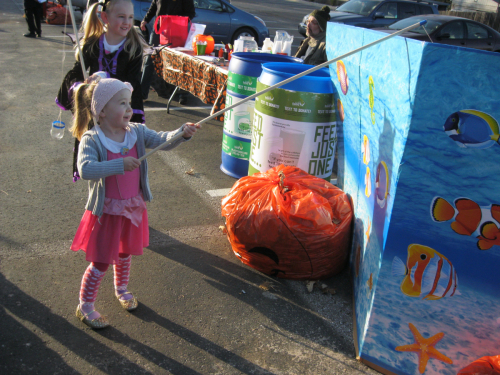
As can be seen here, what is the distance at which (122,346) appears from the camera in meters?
2.38

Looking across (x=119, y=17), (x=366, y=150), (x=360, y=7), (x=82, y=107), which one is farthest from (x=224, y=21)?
(x=82, y=107)

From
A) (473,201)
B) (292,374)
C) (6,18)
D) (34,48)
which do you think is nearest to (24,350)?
(292,374)

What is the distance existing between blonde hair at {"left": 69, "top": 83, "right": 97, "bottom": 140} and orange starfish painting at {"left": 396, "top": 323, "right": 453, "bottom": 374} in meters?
2.02

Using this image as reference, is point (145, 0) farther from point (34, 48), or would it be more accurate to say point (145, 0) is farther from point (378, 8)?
point (378, 8)

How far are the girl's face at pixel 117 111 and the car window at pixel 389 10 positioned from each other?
39.4 feet

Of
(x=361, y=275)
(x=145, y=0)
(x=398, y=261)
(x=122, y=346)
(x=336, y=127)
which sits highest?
(x=145, y=0)

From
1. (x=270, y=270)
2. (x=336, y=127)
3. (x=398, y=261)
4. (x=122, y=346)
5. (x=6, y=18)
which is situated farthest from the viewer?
(x=6, y=18)

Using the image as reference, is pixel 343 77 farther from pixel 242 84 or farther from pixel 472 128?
pixel 472 128

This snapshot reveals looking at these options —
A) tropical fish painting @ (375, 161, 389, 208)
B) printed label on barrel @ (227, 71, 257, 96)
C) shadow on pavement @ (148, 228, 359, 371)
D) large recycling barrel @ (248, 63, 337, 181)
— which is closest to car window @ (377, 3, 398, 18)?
printed label on barrel @ (227, 71, 257, 96)

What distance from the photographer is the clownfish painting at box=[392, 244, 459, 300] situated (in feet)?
6.79

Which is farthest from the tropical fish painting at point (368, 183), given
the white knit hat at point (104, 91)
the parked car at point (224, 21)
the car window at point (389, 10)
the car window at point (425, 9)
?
the car window at point (425, 9)

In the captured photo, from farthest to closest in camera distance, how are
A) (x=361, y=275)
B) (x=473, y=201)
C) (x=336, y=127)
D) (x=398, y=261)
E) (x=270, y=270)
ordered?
(x=336, y=127)
(x=270, y=270)
(x=361, y=275)
(x=398, y=261)
(x=473, y=201)

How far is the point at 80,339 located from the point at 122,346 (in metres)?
0.24

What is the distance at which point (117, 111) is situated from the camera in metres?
2.25
